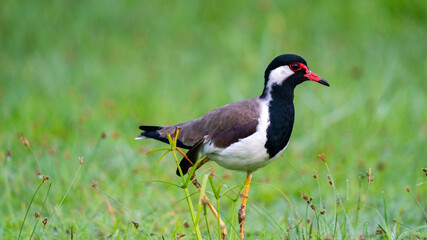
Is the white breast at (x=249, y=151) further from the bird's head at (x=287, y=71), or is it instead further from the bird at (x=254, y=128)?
the bird's head at (x=287, y=71)

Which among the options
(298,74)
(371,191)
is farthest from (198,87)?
(298,74)

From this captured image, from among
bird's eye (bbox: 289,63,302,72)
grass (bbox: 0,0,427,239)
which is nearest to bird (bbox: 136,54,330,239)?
bird's eye (bbox: 289,63,302,72)

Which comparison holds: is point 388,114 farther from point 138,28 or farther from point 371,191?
point 138,28

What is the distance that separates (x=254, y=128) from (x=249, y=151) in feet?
0.43

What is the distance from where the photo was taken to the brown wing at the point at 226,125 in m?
3.09

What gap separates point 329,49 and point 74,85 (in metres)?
3.66

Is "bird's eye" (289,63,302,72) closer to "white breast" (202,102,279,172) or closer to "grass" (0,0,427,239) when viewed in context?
"white breast" (202,102,279,172)

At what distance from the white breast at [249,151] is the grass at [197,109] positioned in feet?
0.71

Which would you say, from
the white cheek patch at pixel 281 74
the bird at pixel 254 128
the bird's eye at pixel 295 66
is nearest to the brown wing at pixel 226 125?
the bird at pixel 254 128

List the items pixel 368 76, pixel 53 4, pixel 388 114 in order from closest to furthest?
pixel 388 114
pixel 368 76
pixel 53 4

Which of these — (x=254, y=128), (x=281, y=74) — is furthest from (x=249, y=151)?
(x=281, y=74)

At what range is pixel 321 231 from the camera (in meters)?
3.31

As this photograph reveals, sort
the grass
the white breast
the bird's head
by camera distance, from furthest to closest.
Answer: the grass, the bird's head, the white breast

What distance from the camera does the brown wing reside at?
3.09 m
